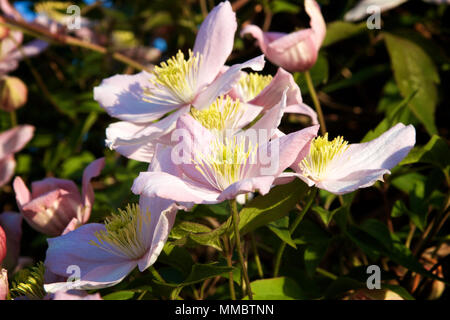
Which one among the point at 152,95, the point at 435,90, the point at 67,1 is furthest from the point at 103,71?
the point at 435,90

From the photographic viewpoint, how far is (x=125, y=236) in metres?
0.55

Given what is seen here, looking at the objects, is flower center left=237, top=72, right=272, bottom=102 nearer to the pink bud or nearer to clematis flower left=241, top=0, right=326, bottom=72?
clematis flower left=241, top=0, right=326, bottom=72

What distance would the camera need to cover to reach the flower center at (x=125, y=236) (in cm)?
54

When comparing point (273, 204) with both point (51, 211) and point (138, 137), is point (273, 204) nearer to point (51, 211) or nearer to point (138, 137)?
point (138, 137)

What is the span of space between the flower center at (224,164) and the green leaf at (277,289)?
13 cm

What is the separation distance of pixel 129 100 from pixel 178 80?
0.09 m

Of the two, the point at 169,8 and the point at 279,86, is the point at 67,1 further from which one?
the point at 279,86

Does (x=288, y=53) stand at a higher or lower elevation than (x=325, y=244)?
higher

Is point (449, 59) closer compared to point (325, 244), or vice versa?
point (325, 244)

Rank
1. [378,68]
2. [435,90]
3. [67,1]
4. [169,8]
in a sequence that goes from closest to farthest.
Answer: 1. [435,90]
2. [378,68]
3. [169,8]
4. [67,1]

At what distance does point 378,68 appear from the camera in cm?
105

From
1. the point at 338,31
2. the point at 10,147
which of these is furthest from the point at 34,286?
the point at 338,31

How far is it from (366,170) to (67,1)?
51.4 inches

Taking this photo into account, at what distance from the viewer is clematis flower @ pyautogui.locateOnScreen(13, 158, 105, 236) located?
65 centimetres
